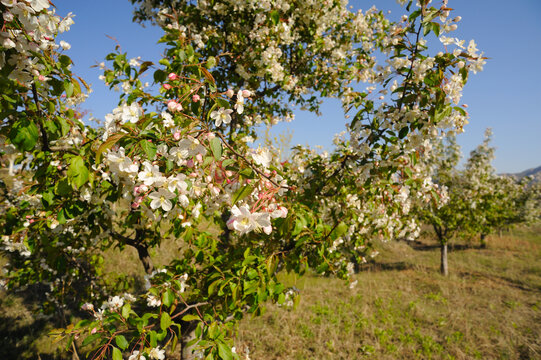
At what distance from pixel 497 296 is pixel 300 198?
812 cm

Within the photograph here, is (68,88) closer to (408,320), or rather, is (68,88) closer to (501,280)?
(408,320)

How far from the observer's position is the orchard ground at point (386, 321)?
Answer: 14.3 feet

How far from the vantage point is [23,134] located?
3.87 ft

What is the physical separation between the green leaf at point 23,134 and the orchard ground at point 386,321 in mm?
1583

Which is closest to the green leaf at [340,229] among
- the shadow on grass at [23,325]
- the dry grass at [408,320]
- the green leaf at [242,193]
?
the dry grass at [408,320]

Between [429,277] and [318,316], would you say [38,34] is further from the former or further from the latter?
[429,277]

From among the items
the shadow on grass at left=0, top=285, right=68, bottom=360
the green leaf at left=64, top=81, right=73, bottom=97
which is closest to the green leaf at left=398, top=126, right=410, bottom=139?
the green leaf at left=64, top=81, right=73, bottom=97

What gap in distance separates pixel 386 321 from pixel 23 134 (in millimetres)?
6281

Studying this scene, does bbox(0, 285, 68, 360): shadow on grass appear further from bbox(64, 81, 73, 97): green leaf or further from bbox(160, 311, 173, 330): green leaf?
bbox(64, 81, 73, 97): green leaf

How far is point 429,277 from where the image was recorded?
902cm

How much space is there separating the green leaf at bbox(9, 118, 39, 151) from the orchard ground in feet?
5.19

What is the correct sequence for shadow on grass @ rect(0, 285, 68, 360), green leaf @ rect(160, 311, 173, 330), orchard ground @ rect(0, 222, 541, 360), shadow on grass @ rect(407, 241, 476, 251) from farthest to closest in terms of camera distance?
1. shadow on grass @ rect(407, 241, 476, 251)
2. orchard ground @ rect(0, 222, 541, 360)
3. shadow on grass @ rect(0, 285, 68, 360)
4. green leaf @ rect(160, 311, 173, 330)

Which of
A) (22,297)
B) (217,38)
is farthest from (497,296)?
(22,297)

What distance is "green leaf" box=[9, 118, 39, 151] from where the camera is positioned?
117 cm
